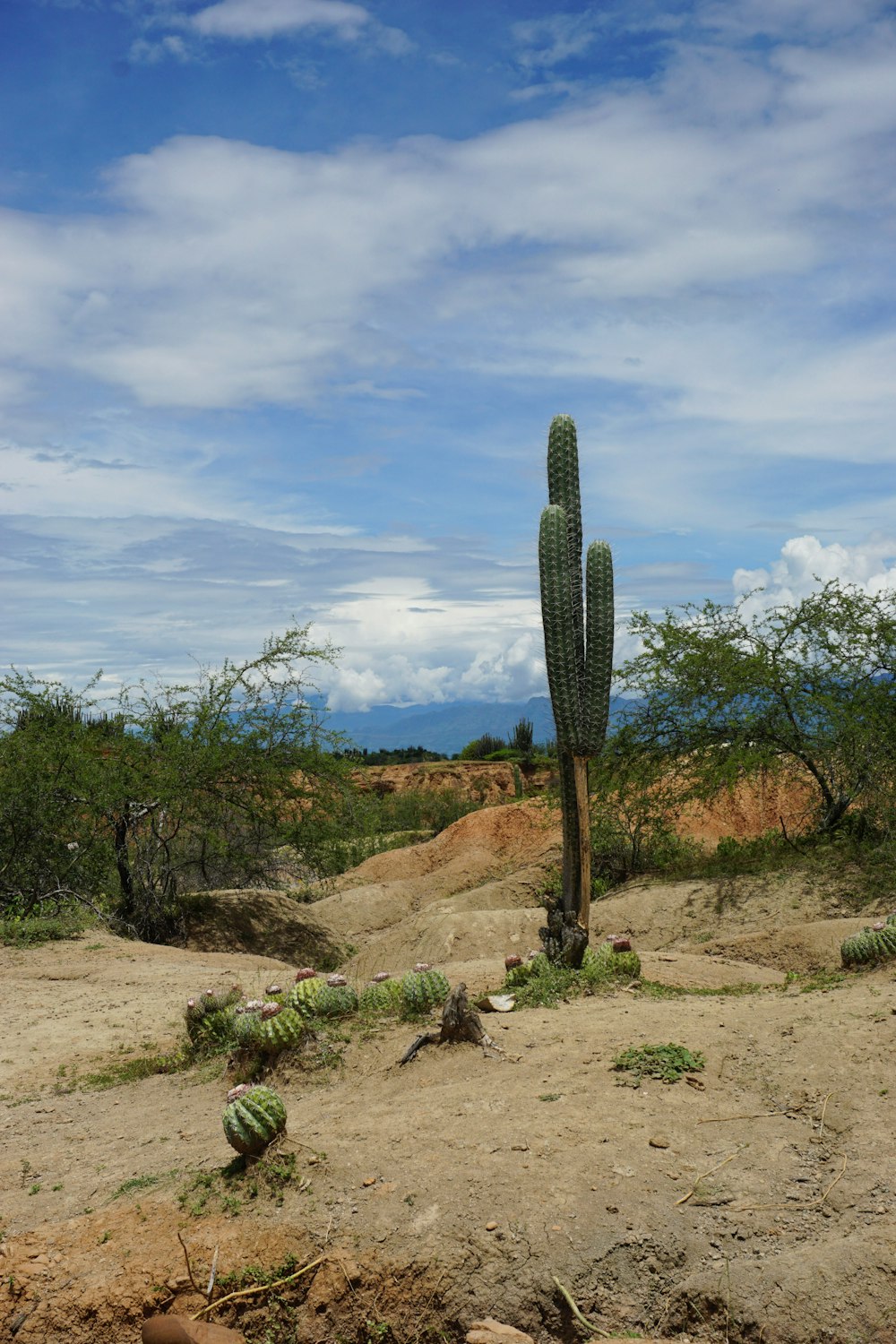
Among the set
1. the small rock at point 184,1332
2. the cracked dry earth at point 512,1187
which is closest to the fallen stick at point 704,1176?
the cracked dry earth at point 512,1187

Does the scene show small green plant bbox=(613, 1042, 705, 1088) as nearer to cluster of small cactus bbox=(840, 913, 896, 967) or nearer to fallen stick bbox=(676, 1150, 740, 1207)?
fallen stick bbox=(676, 1150, 740, 1207)

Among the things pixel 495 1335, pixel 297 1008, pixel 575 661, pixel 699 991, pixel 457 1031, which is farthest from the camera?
pixel 575 661

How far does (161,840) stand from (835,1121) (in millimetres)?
13539

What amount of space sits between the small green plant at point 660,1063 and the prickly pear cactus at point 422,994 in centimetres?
187

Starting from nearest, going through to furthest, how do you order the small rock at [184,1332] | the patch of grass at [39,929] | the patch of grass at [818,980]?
1. the small rock at [184,1332]
2. the patch of grass at [818,980]
3. the patch of grass at [39,929]

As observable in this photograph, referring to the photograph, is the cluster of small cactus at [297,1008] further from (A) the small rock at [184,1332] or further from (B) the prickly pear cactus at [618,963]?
(A) the small rock at [184,1332]

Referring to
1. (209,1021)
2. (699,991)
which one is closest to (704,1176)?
(699,991)

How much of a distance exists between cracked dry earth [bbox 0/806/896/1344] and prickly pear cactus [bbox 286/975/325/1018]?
618mm

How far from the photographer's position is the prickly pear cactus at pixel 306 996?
26.5 ft

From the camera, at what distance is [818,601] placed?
1788 cm

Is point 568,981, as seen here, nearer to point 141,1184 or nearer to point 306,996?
point 306,996

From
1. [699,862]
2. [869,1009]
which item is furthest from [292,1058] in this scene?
[699,862]

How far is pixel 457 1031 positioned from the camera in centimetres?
721

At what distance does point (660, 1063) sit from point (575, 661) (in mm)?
4858
